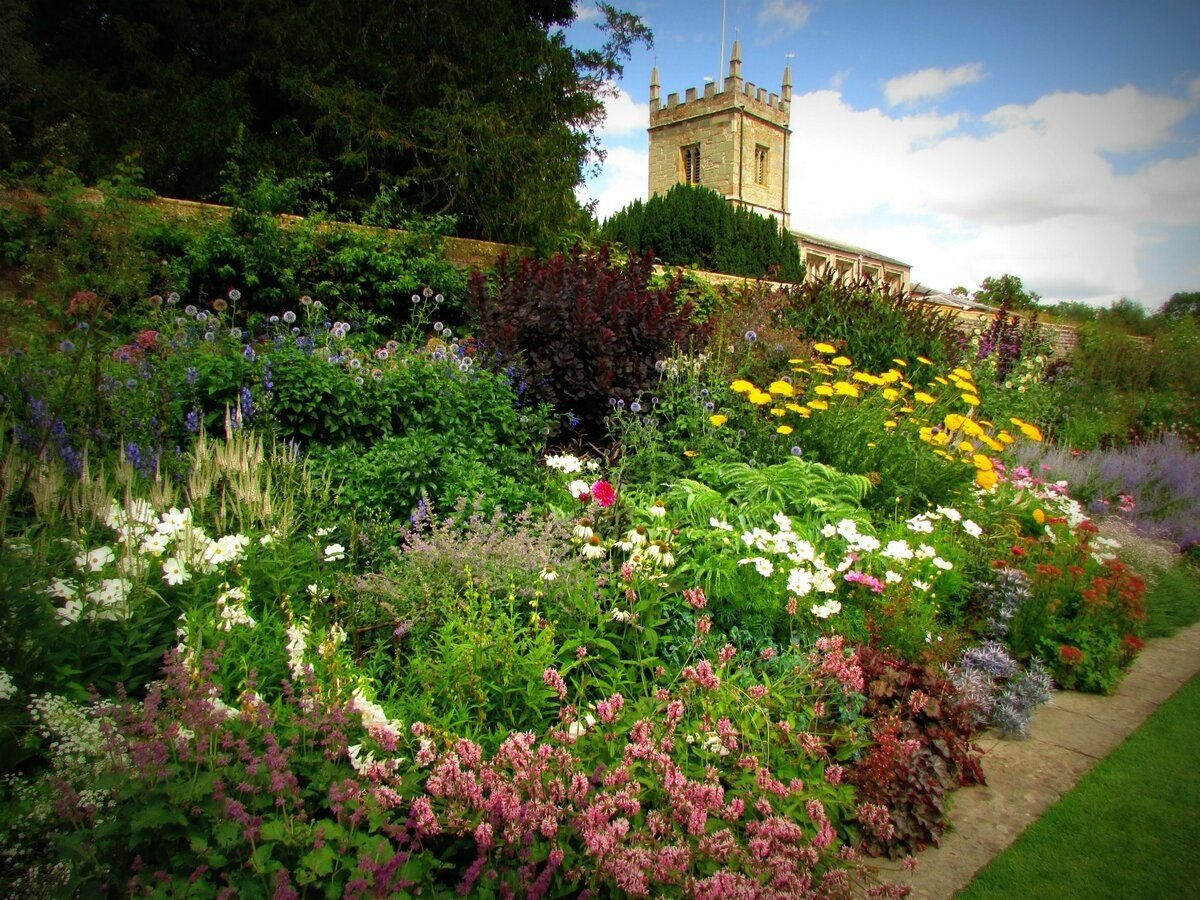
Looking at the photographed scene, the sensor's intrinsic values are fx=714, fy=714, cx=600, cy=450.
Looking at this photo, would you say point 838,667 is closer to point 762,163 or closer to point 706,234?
point 706,234

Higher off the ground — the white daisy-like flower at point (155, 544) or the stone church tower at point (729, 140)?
the stone church tower at point (729, 140)

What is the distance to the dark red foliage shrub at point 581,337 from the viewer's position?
5586 mm

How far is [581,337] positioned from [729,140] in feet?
110

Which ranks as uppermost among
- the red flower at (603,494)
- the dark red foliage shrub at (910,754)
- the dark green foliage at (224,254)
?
the dark green foliage at (224,254)

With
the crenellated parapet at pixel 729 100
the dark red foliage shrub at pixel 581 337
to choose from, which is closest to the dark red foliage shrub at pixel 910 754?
the dark red foliage shrub at pixel 581 337

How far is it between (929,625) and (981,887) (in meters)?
1.22

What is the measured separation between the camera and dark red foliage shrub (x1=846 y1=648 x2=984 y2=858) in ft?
7.81

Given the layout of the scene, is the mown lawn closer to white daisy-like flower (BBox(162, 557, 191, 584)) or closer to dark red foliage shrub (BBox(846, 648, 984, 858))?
dark red foliage shrub (BBox(846, 648, 984, 858))

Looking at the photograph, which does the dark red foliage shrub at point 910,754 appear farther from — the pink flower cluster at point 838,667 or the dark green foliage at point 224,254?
the dark green foliage at point 224,254

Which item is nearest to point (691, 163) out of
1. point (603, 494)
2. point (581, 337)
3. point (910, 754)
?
point (581, 337)

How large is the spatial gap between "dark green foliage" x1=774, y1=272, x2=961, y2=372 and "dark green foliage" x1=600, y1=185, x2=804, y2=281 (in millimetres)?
10931

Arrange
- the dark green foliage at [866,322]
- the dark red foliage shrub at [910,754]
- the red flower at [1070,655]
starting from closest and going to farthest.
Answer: the dark red foliage shrub at [910,754], the red flower at [1070,655], the dark green foliage at [866,322]

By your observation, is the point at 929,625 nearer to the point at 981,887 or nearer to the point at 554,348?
the point at 981,887

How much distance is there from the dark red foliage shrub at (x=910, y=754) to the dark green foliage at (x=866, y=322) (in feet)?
14.5
